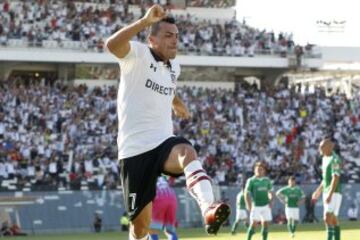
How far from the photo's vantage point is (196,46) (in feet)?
151

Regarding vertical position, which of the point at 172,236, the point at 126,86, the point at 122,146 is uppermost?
the point at 126,86

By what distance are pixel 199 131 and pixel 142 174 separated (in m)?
30.6

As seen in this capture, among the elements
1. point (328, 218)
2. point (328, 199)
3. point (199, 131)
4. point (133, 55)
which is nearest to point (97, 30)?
point (199, 131)

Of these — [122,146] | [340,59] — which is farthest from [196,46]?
[122,146]

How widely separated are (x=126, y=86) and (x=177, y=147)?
954 mm

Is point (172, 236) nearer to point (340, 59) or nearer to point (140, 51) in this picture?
point (140, 51)

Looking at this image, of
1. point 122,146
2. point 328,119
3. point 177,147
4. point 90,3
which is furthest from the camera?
point 90,3

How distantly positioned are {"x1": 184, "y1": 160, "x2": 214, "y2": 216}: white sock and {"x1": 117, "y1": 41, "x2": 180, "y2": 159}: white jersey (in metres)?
0.86

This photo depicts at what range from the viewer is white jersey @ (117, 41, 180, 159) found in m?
8.94

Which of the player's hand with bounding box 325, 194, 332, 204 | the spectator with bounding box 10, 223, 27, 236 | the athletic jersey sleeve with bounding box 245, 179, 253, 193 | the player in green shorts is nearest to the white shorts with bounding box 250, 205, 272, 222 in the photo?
the player in green shorts

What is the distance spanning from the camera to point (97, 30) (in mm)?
44156

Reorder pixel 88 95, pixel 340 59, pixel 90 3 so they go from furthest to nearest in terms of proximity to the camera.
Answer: pixel 340 59
pixel 90 3
pixel 88 95

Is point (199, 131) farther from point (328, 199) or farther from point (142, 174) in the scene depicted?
point (142, 174)

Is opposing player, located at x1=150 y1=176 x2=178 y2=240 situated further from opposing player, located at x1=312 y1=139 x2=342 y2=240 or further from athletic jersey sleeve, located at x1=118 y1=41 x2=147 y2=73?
athletic jersey sleeve, located at x1=118 y1=41 x2=147 y2=73
